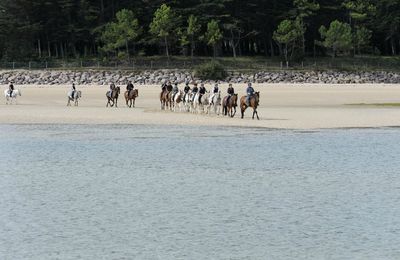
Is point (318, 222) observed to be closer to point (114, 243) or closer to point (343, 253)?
point (343, 253)

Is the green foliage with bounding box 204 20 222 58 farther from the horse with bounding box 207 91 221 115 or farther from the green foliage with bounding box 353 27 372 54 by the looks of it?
the horse with bounding box 207 91 221 115

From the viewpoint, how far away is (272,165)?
86.6 ft

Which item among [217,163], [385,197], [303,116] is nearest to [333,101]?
[303,116]

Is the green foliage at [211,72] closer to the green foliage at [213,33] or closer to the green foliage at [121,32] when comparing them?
the green foliage at [213,33]

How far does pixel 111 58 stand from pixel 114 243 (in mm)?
103872

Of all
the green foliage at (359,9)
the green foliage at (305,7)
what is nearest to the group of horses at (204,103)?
the green foliage at (305,7)

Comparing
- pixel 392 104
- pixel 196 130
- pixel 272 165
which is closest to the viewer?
pixel 272 165

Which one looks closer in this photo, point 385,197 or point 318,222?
point 318,222

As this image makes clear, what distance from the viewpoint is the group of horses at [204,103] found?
4703cm

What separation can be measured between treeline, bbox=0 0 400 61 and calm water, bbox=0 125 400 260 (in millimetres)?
83204

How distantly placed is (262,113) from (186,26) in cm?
7192

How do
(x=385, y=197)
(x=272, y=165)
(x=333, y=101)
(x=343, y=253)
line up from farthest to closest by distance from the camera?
(x=333, y=101)
(x=272, y=165)
(x=385, y=197)
(x=343, y=253)

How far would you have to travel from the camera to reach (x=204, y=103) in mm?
50844

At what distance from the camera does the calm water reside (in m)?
14.8
